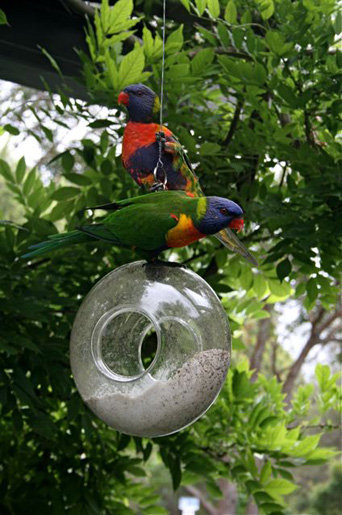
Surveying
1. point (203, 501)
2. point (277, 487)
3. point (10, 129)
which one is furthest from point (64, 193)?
point (203, 501)

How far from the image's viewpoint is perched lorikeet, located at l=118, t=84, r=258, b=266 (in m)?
0.86

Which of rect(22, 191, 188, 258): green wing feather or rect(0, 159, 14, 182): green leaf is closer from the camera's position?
rect(22, 191, 188, 258): green wing feather

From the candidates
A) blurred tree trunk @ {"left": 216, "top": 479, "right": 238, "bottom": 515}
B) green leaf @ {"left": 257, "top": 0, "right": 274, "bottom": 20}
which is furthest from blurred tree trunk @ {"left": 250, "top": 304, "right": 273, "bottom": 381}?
green leaf @ {"left": 257, "top": 0, "right": 274, "bottom": 20}

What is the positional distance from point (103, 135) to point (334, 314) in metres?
3.65

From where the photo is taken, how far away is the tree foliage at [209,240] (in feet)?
3.81

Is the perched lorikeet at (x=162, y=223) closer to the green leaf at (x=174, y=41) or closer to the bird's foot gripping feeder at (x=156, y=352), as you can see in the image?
the bird's foot gripping feeder at (x=156, y=352)

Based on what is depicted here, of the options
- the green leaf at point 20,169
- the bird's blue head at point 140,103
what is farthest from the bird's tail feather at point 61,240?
the green leaf at point 20,169

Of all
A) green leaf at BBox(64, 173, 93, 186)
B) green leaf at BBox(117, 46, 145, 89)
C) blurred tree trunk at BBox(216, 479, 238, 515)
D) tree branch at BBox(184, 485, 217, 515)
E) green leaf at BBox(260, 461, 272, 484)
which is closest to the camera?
green leaf at BBox(117, 46, 145, 89)

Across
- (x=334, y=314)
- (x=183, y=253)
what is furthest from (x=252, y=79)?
(x=334, y=314)

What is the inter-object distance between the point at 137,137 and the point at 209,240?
641 millimetres

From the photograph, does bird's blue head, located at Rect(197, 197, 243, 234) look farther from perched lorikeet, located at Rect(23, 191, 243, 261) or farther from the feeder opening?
the feeder opening

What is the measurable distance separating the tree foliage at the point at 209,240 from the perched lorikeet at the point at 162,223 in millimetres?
310

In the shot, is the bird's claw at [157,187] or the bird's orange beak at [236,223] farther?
the bird's claw at [157,187]

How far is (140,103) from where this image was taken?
0.90 meters
